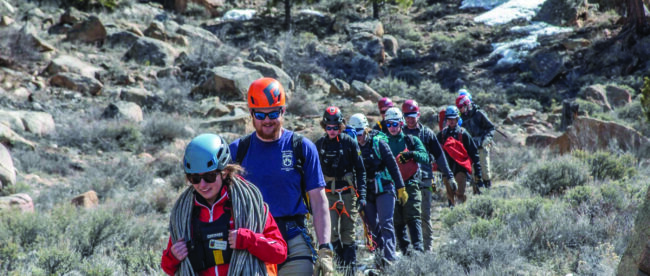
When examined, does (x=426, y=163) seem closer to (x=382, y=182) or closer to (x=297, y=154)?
(x=382, y=182)

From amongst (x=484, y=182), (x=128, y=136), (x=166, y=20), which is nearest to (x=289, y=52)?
(x=166, y=20)

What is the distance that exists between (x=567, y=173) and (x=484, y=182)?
4.84ft

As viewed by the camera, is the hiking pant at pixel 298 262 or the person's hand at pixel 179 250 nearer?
the person's hand at pixel 179 250

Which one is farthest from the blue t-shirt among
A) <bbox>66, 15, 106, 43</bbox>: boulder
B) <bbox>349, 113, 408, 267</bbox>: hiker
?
<bbox>66, 15, 106, 43</bbox>: boulder

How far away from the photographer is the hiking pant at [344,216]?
239 inches

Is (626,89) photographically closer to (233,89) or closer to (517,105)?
(517,105)

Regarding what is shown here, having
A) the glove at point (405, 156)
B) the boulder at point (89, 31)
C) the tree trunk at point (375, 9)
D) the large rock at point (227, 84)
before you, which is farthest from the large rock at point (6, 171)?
the tree trunk at point (375, 9)

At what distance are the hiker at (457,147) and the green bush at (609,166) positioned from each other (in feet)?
9.08

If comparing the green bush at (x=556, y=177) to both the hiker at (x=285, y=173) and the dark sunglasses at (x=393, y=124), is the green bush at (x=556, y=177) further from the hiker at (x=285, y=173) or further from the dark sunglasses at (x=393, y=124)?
the hiker at (x=285, y=173)

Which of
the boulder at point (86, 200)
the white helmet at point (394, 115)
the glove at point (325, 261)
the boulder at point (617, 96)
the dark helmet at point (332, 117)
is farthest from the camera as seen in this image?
the boulder at point (617, 96)

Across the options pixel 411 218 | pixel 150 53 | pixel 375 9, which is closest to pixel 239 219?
pixel 411 218

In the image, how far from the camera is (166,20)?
27875mm

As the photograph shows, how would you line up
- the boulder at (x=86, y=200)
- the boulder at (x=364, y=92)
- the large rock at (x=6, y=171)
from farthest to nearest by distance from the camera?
the boulder at (x=364, y=92) < the large rock at (x=6, y=171) < the boulder at (x=86, y=200)

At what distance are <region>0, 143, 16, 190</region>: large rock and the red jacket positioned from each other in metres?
8.19
